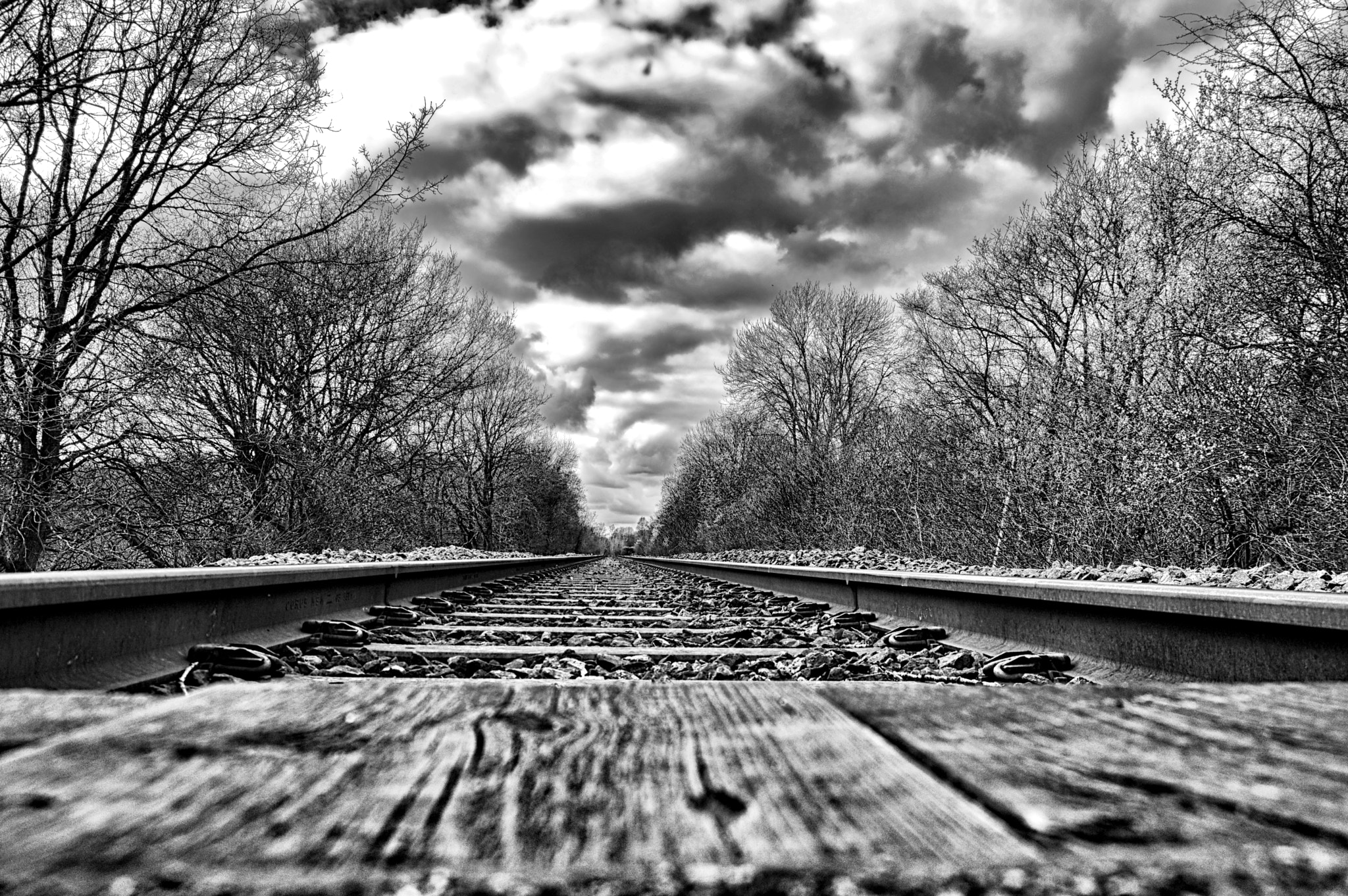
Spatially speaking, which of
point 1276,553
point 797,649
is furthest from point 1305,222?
point 797,649

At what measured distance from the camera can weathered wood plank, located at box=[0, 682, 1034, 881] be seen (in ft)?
1.79

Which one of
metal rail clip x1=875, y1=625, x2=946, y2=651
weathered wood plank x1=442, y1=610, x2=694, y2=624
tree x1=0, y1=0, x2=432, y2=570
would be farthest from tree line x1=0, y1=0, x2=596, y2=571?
metal rail clip x1=875, y1=625, x2=946, y2=651

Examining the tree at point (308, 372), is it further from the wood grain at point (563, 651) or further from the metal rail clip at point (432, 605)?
the wood grain at point (563, 651)

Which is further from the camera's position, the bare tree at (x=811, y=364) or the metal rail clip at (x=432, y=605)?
the bare tree at (x=811, y=364)

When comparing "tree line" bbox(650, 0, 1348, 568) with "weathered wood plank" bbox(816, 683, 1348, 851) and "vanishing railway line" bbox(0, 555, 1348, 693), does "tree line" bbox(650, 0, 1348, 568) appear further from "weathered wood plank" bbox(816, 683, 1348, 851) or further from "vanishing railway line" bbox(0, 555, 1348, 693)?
"weathered wood plank" bbox(816, 683, 1348, 851)

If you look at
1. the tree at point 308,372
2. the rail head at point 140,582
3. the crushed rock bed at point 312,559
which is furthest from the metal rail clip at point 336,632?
the tree at point 308,372

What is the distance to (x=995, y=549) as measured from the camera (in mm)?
12305

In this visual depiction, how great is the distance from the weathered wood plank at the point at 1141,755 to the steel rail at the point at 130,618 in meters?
2.59

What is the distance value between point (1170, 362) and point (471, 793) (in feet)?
Result: 34.2

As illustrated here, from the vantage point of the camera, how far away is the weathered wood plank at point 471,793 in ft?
1.79

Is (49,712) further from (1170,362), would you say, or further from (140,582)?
(1170,362)

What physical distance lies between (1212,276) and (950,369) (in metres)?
9.68

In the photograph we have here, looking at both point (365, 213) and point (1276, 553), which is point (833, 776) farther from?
point (365, 213)

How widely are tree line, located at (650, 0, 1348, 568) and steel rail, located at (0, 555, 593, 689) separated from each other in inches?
328
